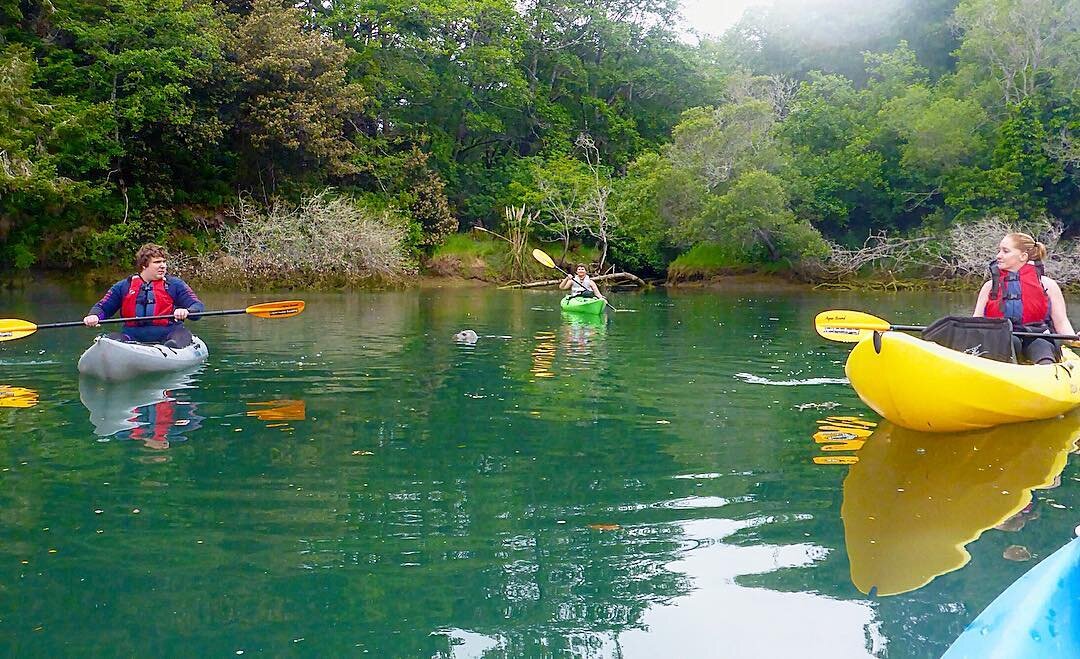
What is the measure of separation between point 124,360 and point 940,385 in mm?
6285

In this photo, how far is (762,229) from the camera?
2767cm

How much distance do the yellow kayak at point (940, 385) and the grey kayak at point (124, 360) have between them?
5.72 meters

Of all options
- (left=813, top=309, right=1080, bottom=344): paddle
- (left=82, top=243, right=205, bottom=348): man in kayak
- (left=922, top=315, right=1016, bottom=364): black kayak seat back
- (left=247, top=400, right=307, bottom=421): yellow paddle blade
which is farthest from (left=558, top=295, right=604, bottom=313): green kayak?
(left=922, top=315, right=1016, bottom=364): black kayak seat back

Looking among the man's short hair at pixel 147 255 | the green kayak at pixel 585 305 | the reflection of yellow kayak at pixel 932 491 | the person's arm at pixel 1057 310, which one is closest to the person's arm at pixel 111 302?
the man's short hair at pixel 147 255

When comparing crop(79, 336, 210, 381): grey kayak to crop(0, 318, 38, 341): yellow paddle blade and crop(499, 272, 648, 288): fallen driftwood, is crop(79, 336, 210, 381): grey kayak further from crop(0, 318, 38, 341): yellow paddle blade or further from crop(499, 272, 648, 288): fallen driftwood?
crop(499, 272, 648, 288): fallen driftwood

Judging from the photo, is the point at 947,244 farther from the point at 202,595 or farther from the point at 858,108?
the point at 202,595

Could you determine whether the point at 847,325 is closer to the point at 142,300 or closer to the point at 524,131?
the point at 142,300

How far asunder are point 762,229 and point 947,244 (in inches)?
191

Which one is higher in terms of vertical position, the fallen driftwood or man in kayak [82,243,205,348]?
man in kayak [82,243,205,348]

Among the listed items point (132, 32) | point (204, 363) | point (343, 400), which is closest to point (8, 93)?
point (132, 32)

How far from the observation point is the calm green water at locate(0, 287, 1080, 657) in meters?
3.25

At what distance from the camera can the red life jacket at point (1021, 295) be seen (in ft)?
23.7

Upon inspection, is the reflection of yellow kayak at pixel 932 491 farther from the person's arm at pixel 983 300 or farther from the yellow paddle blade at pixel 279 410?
the yellow paddle blade at pixel 279 410

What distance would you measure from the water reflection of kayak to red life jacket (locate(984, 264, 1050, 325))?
223 inches
